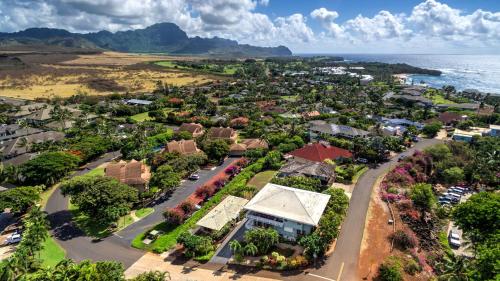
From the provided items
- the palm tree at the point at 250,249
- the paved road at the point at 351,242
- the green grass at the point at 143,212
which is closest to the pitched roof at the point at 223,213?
the palm tree at the point at 250,249

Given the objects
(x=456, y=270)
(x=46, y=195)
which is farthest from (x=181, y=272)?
(x=46, y=195)

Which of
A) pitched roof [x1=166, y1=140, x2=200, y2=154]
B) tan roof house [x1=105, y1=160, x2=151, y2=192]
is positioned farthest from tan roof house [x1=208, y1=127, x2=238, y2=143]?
tan roof house [x1=105, y1=160, x2=151, y2=192]

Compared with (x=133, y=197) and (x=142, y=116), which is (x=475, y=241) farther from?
(x=142, y=116)

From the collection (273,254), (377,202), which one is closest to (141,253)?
(273,254)

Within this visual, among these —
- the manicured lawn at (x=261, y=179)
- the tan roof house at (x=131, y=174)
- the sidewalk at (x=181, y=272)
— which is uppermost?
the tan roof house at (x=131, y=174)

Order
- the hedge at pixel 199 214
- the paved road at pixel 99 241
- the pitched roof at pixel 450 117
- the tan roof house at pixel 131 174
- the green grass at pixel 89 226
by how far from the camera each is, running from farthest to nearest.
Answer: the pitched roof at pixel 450 117
the tan roof house at pixel 131 174
the green grass at pixel 89 226
the hedge at pixel 199 214
the paved road at pixel 99 241

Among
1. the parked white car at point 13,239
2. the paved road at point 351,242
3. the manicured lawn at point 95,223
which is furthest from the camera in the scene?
the manicured lawn at point 95,223

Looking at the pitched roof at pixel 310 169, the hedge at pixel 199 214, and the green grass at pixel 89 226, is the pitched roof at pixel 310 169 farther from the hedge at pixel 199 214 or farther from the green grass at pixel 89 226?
the green grass at pixel 89 226
